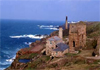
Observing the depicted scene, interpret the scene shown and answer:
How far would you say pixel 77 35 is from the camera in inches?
1512

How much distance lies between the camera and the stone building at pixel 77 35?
3819 cm

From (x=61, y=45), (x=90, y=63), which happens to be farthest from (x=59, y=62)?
(x=61, y=45)

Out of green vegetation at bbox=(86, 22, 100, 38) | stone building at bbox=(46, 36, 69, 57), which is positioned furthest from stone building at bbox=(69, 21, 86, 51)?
green vegetation at bbox=(86, 22, 100, 38)

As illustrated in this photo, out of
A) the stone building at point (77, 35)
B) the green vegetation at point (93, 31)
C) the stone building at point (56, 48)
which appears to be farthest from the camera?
the green vegetation at point (93, 31)

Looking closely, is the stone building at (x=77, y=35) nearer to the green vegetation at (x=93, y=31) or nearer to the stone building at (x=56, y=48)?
the stone building at (x=56, y=48)

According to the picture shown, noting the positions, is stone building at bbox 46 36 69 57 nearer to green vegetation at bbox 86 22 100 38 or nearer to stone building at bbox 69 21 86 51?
stone building at bbox 69 21 86 51

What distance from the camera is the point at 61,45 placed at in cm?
3703

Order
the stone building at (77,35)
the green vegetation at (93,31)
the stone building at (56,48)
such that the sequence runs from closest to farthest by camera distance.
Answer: the stone building at (56,48)
the stone building at (77,35)
the green vegetation at (93,31)

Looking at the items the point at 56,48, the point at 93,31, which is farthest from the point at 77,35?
the point at 93,31

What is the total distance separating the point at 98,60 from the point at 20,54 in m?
25.8

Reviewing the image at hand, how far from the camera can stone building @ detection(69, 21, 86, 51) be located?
125 ft

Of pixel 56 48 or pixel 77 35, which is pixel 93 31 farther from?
pixel 56 48

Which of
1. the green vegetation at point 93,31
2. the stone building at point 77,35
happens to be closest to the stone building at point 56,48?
the stone building at point 77,35

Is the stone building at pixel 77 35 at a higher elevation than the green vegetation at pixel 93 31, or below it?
below
